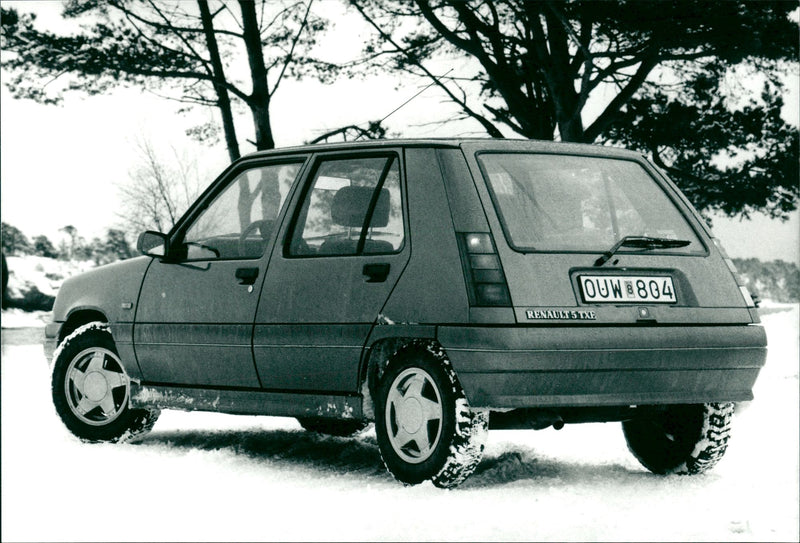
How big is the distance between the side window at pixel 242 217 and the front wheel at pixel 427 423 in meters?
1.26

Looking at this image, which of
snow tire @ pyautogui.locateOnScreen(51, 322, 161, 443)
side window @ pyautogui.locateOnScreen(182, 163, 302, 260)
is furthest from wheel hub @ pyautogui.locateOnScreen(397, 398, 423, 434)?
snow tire @ pyautogui.locateOnScreen(51, 322, 161, 443)

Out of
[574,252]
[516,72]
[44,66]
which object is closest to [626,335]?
[574,252]

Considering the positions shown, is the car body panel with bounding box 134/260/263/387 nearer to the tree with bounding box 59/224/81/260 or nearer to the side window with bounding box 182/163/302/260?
the side window with bounding box 182/163/302/260

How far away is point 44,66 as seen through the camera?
2005 cm

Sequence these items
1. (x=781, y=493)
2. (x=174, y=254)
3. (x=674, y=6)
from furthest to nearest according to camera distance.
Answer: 1. (x=674, y=6)
2. (x=174, y=254)
3. (x=781, y=493)

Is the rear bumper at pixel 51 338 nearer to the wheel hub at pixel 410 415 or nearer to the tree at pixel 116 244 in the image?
the wheel hub at pixel 410 415

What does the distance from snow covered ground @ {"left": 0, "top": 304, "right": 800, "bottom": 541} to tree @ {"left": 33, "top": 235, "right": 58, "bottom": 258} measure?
1902 cm

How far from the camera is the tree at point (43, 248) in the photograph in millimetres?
26156

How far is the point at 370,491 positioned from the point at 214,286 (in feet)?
5.42

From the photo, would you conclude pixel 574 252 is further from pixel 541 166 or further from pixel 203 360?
pixel 203 360

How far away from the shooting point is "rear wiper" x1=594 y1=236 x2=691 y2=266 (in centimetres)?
546

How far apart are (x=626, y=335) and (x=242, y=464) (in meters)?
2.28

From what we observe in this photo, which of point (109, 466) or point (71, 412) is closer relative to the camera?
point (109, 466)

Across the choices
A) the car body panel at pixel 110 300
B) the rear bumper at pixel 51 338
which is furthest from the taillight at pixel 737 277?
the rear bumper at pixel 51 338
